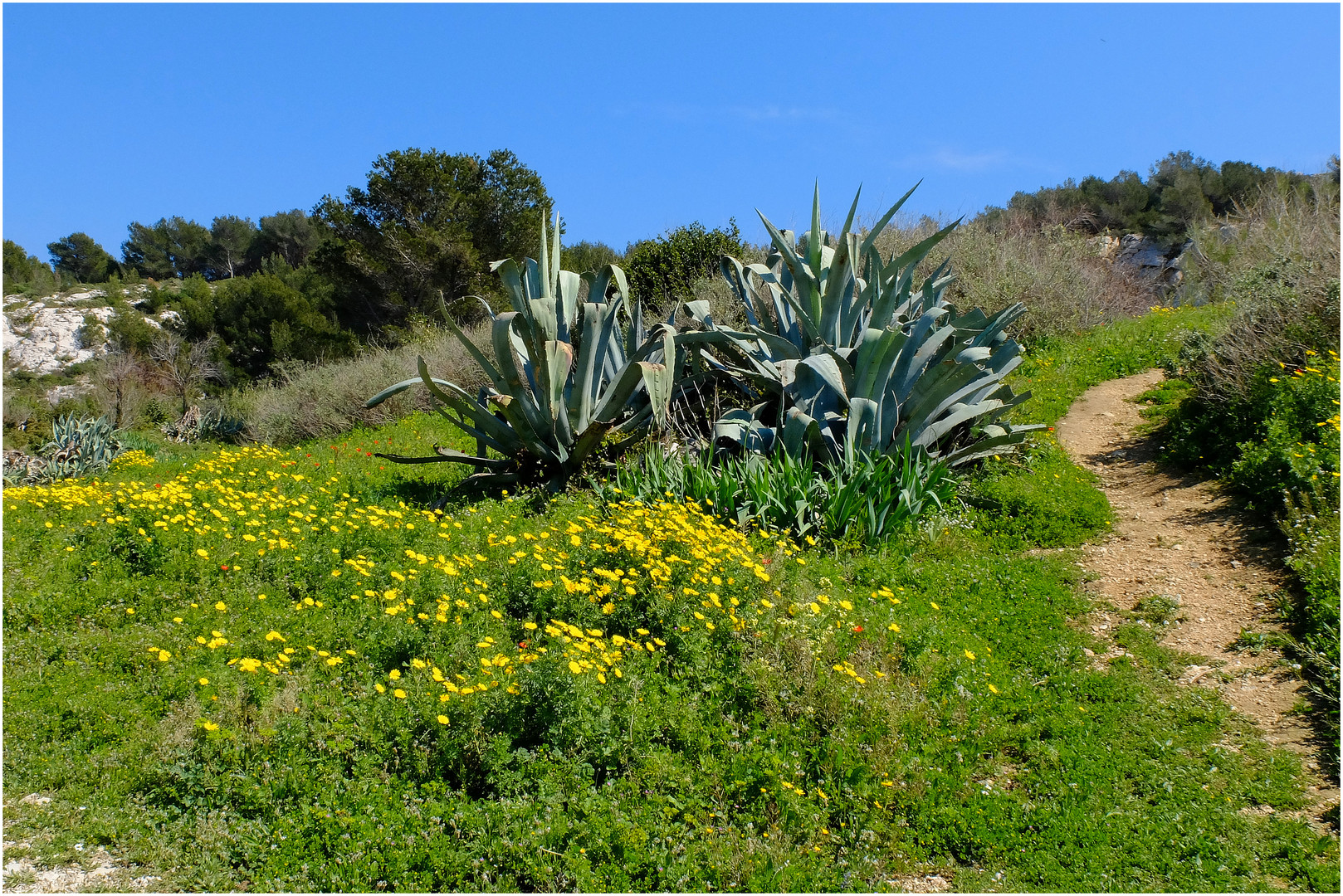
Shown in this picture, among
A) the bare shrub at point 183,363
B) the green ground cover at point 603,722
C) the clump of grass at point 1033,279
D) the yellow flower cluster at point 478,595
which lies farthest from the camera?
the bare shrub at point 183,363

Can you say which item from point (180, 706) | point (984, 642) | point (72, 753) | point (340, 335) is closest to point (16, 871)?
point (72, 753)

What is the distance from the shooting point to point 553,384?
713cm

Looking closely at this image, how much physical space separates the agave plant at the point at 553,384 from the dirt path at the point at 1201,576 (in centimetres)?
356

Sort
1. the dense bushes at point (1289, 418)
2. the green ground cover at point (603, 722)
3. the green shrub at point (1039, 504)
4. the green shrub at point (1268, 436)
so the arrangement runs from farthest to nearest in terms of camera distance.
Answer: the green shrub at point (1039, 504)
the green shrub at point (1268, 436)
the dense bushes at point (1289, 418)
the green ground cover at point (603, 722)

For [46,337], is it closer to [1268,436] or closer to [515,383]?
[515,383]

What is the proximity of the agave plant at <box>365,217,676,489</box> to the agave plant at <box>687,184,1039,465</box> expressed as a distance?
2.40ft

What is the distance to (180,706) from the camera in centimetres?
411

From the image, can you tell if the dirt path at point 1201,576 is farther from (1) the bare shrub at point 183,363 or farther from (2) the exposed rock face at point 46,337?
(2) the exposed rock face at point 46,337

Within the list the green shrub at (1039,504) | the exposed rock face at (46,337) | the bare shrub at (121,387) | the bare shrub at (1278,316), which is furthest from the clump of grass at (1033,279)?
the exposed rock face at (46,337)

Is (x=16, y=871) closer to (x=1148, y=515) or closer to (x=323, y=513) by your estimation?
(x=323, y=513)

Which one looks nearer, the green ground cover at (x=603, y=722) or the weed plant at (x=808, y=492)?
the green ground cover at (x=603, y=722)

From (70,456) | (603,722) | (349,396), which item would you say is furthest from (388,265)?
(603,722)

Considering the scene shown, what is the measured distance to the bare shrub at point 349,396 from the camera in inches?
632

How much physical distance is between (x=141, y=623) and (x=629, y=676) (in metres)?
2.84
